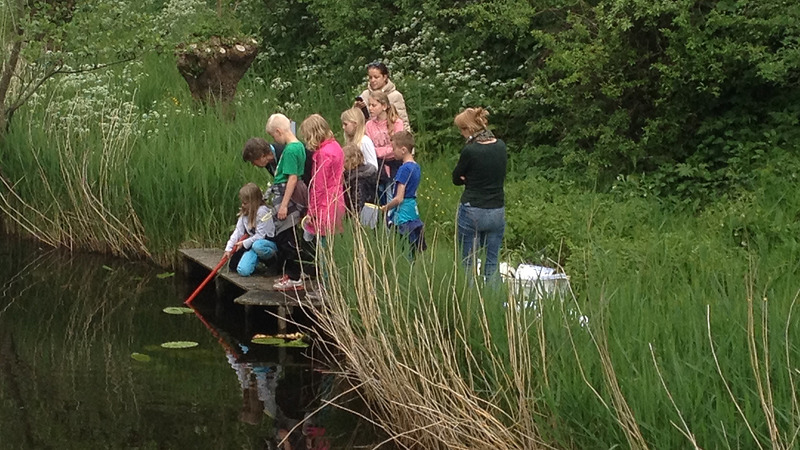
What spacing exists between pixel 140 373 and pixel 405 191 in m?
2.24

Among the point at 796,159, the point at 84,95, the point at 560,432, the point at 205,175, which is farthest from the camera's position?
the point at 84,95

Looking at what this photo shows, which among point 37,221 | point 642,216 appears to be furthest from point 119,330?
point 642,216

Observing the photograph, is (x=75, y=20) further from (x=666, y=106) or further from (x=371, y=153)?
(x=666, y=106)

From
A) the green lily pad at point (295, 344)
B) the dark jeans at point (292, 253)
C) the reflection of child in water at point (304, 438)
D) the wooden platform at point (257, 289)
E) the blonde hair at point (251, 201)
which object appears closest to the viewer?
the reflection of child in water at point (304, 438)

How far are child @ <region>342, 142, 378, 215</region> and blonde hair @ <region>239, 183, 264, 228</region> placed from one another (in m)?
0.80

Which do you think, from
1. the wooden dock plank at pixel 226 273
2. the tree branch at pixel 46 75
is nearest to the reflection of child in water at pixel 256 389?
the wooden dock plank at pixel 226 273

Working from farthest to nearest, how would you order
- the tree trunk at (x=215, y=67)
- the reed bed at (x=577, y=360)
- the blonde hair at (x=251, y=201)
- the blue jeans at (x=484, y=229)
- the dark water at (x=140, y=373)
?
1. the tree trunk at (x=215, y=67)
2. the blonde hair at (x=251, y=201)
3. the blue jeans at (x=484, y=229)
4. the dark water at (x=140, y=373)
5. the reed bed at (x=577, y=360)

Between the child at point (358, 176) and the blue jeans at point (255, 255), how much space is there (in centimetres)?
80

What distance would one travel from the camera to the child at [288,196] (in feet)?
29.9

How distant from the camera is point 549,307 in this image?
6.13 meters

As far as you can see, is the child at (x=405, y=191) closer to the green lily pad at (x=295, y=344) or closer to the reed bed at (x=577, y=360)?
the green lily pad at (x=295, y=344)

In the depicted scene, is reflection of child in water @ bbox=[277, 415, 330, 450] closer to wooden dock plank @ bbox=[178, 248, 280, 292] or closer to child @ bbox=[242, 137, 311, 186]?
wooden dock plank @ bbox=[178, 248, 280, 292]

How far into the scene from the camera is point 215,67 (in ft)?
45.6

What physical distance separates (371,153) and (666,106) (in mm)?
3351
